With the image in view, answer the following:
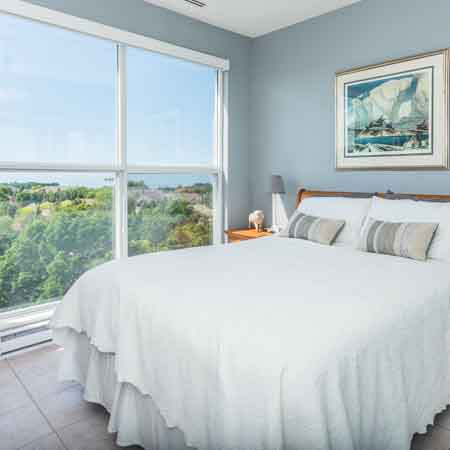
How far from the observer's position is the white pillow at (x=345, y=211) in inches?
117

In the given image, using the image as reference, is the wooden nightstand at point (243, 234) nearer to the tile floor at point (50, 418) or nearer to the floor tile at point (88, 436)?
the tile floor at point (50, 418)

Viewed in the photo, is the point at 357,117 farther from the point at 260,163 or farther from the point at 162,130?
the point at 162,130

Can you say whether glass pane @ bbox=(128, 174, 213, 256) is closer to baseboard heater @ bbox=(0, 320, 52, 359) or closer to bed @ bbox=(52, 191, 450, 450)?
baseboard heater @ bbox=(0, 320, 52, 359)

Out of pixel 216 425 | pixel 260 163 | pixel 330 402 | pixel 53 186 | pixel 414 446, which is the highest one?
pixel 260 163

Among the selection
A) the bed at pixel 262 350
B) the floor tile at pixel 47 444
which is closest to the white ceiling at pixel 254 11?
the bed at pixel 262 350

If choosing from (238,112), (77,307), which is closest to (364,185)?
(238,112)

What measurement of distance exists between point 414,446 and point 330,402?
0.92 meters

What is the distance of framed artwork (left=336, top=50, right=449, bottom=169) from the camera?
9.89 feet

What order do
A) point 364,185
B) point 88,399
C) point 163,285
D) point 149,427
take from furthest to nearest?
point 364,185 < point 88,399 < point 163,285 < point 149,427

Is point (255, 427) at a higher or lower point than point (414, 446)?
higher

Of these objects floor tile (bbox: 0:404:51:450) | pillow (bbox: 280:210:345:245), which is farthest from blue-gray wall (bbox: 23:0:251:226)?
floor tile (bbox: 0:404:51:450)

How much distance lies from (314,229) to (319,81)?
160 cm

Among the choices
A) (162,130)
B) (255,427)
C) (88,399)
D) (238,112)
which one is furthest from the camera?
(238,112)

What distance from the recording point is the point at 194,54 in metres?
3.84
